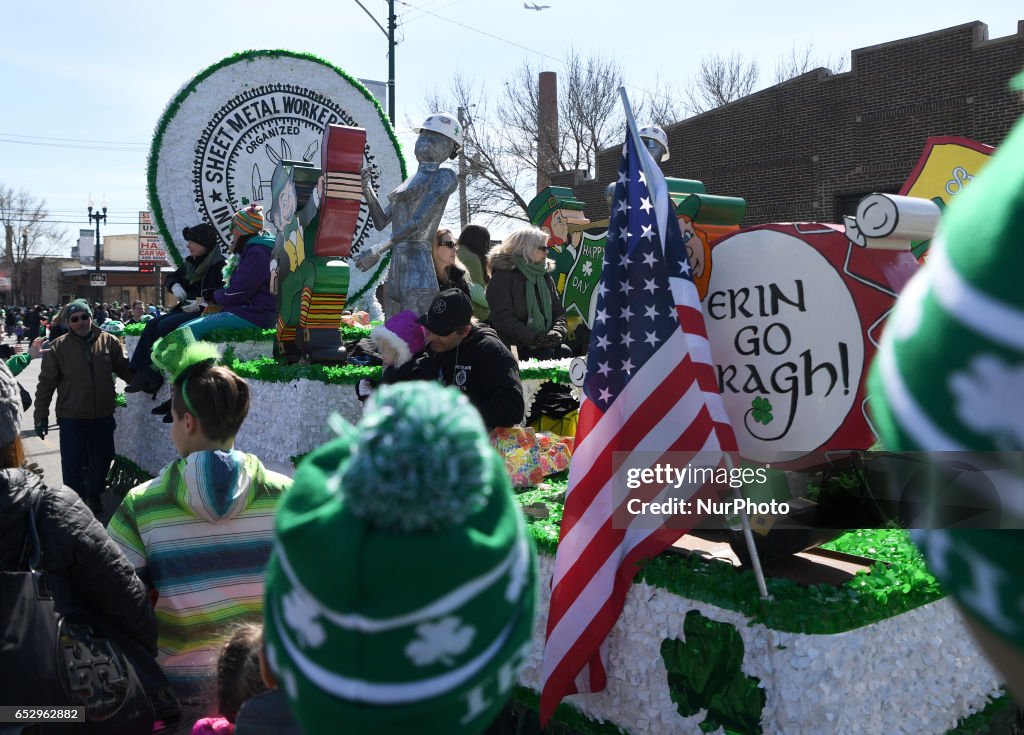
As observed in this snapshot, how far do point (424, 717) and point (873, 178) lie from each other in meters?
22.5

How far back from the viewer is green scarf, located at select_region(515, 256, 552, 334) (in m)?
6.15

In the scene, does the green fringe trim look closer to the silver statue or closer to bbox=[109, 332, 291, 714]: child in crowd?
the silver statue

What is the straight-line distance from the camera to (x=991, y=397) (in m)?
0.61

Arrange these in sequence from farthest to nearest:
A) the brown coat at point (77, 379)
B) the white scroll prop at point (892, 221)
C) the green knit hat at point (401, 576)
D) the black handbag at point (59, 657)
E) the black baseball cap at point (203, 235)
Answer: the black baseball cap at point (203, 235) < the brown coat at point (77, 379) < the white scroll prop at point (892, 221) < the black handbag at point (59, 657) < the green knit hat at point (401, 576)

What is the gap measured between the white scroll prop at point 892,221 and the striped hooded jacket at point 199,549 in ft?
6.38

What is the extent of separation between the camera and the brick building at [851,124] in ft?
62.0

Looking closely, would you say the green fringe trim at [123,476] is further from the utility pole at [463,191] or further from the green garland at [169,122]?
the utility pole at [463,191]

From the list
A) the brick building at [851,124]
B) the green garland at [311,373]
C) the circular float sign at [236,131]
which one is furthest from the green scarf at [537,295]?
the brick building at [851,124]

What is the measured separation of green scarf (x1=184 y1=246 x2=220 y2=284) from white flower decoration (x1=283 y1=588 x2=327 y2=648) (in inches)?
306

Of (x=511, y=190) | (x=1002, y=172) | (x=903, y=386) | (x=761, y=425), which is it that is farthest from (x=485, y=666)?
Answer: (x=511, y=190)

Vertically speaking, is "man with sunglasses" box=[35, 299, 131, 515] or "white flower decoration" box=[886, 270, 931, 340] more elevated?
"white flower decoration" box=[886, 270, 931, 340]

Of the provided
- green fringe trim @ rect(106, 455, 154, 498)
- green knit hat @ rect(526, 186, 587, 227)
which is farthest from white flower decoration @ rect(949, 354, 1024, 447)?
green knit hat @ rect(526, 186, 587, 227)

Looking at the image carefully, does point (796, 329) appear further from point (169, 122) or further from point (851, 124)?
point (851, 124)

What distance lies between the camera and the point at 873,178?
69.2 feet
